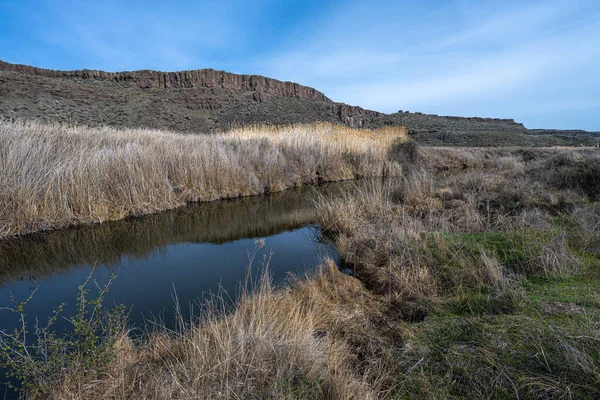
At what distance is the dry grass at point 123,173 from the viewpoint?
210 inches

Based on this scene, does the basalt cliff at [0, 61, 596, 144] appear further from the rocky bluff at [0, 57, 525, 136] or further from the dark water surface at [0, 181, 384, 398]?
the dark water surface at [0, 181, 384, 398]

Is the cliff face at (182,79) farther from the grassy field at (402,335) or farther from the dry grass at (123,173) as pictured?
the grassy field at (402,335)

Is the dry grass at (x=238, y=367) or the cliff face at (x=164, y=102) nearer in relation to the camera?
the dry grass at (x=238, y=367)

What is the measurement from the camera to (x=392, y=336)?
230 centimetres

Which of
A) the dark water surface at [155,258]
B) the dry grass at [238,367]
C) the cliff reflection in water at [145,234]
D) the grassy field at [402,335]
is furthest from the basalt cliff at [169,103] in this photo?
the dry grass at [238,367]

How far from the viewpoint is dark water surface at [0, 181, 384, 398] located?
3361mm

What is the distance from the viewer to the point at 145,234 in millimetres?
5602

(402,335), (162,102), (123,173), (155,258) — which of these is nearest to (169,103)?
(162,102)

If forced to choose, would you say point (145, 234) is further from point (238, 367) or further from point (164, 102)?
point (164, 102)

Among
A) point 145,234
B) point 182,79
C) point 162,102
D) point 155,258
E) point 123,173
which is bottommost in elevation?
point 155,258

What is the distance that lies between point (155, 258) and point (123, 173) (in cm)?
301

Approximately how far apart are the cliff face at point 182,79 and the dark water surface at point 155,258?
5146 centimetres

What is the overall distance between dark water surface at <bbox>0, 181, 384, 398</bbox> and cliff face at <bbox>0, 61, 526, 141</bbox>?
72.7 ft

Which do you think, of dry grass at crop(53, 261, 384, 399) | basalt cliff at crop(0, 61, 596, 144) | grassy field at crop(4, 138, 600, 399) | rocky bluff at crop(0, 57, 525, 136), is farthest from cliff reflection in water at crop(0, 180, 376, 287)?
rocky bluff at crop(0, 57, 525, 136)
